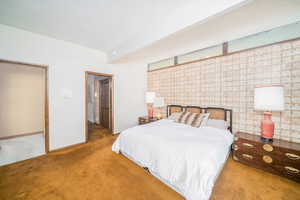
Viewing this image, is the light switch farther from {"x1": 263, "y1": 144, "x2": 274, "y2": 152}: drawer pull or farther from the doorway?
{"x1": 263, "y1": 144, "x2": 274, "y2": 152}: drawer pull

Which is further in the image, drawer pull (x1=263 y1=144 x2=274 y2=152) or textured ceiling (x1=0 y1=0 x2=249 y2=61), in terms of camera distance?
drawer pull (x1=263 y1=144 x2=274 y2=152)

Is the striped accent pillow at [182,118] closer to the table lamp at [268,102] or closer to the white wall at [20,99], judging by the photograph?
the table lamp at [268,102]

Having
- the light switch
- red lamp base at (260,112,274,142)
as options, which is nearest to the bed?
red lamp base at (260,112,274,142)

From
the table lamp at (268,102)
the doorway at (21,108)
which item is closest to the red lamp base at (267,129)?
the table lamp at (268,102)

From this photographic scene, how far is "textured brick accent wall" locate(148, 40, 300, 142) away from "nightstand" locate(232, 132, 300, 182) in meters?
0.42

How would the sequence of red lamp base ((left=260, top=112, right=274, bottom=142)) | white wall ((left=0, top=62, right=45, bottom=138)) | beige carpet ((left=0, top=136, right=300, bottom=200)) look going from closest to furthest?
beige carpet ((left=0, top=136, right=300, bottom=200))
red lamp base ((left=260, top=112, right=274, bottom=142))
white wall ((left=0, top=62, right=45, bottom=138))

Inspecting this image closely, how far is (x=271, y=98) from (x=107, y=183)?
2.89 m

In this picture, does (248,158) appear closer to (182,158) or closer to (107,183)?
(182,158)

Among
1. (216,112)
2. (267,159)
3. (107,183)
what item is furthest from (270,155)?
(107,183)

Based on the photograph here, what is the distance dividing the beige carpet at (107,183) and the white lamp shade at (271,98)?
3.63 ft

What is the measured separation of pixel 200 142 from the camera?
5.36ft

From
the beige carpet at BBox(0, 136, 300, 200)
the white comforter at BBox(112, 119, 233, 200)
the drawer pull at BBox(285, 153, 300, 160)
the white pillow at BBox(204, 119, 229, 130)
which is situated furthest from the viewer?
the white pillow at BBox(204, 119, 229, 130)

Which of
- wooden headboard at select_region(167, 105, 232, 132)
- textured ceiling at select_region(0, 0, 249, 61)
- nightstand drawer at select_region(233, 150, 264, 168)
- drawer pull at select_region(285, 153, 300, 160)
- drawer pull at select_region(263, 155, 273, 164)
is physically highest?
textured ceiling at select_region(0, 0, 249, 61)

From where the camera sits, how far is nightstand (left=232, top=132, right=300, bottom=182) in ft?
5.24
